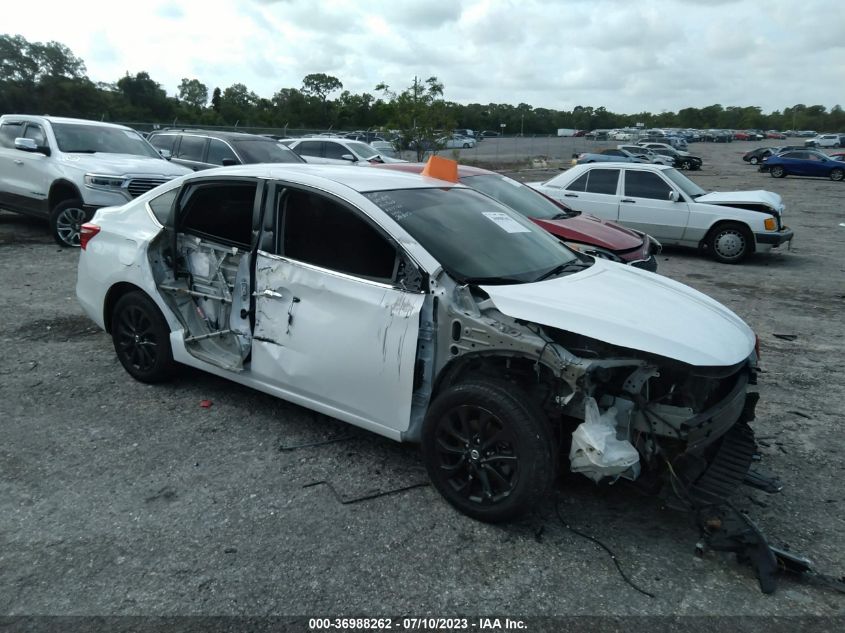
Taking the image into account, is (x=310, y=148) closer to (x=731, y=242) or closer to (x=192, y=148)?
(x=192, y=148)

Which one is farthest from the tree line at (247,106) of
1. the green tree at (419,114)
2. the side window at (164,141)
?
the side window at (164,141)

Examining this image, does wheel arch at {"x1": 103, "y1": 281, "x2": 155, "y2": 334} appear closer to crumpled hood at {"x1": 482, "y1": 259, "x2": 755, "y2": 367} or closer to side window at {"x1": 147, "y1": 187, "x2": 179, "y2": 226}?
side window at {"x1": 147, "y1": 187, "x2": 179, "y2": 226}

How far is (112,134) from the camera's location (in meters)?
11.1

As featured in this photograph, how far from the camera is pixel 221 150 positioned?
1246 cm

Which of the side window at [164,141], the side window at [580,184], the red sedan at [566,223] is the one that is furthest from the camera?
the side window at [164,141]

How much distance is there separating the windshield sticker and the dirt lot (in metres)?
1.63

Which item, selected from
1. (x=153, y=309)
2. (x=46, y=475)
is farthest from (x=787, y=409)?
(x=46, y=475)

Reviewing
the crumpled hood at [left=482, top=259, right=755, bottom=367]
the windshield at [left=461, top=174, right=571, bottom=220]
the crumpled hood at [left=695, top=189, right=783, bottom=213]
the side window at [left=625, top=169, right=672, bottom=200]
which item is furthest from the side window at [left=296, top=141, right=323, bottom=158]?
the crumpled hood at [left=482, top=259, right=755, bottom=367]

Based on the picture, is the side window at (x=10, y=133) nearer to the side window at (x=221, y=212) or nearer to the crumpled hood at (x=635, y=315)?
the side window at (x=221, y=212)

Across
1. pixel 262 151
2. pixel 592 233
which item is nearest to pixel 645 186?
pixel 592 233

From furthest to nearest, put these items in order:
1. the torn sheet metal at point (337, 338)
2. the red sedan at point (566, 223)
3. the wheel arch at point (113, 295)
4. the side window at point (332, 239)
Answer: the red sedan at point (566, 223) → the wheel arch at point (113, 295) → the side window at point (332, 239) → the torn sheet metal at point (337, 338)

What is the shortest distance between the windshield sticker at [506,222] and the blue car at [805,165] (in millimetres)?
35228

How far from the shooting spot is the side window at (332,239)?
3.75 meters

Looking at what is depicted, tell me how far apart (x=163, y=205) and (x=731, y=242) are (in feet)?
32.2
